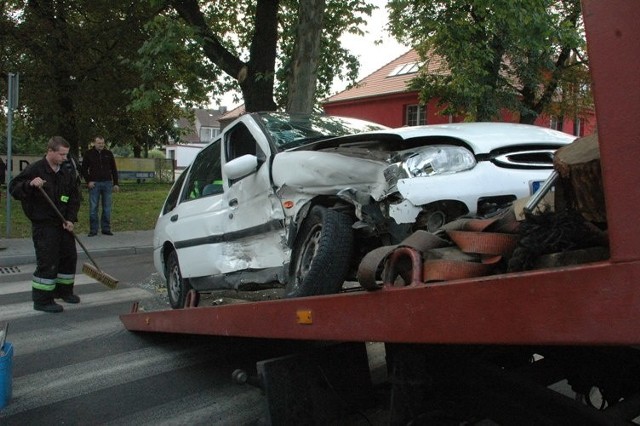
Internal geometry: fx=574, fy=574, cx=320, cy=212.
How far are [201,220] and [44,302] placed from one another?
244cm

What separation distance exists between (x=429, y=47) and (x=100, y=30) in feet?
32.7

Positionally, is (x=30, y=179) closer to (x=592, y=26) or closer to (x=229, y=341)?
(x=229, y=341)

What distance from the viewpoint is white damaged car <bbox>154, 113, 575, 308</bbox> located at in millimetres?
2852

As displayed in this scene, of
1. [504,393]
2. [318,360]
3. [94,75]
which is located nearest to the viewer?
[504,393]

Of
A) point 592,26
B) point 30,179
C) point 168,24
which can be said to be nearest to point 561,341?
point 592,26

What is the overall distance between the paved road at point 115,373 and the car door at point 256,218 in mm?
736

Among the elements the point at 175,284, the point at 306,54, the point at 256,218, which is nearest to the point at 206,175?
the point at 175,284

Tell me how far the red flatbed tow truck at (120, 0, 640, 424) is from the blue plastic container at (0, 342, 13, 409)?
4.76 ft

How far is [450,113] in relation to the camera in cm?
1742

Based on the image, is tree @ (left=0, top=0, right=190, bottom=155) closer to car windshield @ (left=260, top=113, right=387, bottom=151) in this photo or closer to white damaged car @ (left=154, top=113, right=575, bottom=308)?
car windshield @ (left=260, top=113, right=387, bottom=151)

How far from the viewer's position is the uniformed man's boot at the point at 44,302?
236 inches

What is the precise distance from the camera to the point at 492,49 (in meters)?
16.5

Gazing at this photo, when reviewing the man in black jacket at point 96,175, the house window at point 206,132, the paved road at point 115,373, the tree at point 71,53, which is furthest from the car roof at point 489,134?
the house window at point 206,132

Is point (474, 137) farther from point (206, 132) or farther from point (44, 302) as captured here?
point (206, 132)
